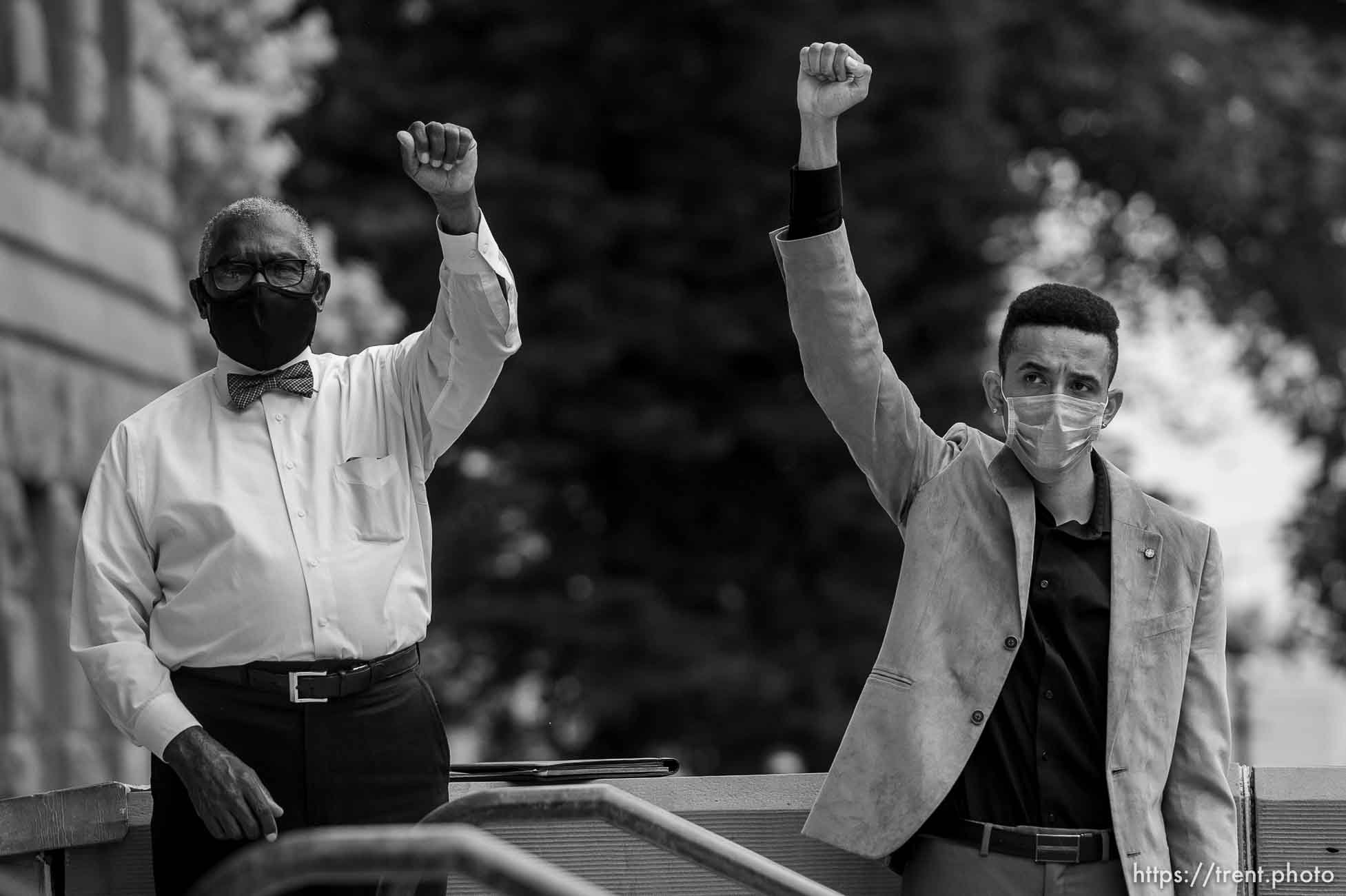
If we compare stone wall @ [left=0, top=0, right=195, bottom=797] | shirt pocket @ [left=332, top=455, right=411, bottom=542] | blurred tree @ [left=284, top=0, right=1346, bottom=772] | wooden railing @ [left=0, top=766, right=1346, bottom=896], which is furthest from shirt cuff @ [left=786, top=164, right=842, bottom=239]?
blurred tree @ [left=284, top=0, right=1346, bottom=772]

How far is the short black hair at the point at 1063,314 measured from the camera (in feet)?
14.7

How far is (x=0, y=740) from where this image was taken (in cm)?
1138

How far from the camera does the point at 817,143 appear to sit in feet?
14.6

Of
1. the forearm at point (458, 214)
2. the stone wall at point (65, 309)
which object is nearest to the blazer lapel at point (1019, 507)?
the forearm at point (458, 214)

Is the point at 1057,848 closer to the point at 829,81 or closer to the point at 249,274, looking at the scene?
the point at 829,81

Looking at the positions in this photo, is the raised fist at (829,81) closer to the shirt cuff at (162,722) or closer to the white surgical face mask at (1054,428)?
the white surgical face mask at (1054,428)

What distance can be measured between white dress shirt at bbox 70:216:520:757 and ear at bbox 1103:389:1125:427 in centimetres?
119

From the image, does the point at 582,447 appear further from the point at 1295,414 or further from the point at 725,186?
the point at 1295,414

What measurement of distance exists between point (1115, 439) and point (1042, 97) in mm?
3429

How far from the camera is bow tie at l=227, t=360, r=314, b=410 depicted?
179 inches

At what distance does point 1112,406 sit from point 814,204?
72 centimetres

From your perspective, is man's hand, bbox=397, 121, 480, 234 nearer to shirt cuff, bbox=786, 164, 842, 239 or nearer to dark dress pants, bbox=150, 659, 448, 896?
shirt cuff, bbox=786, 164, 842, 239

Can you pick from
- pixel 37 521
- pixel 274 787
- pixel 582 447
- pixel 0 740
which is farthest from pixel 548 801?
pixel 582 447

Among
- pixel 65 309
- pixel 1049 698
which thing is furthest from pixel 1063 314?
pixel 65 309
